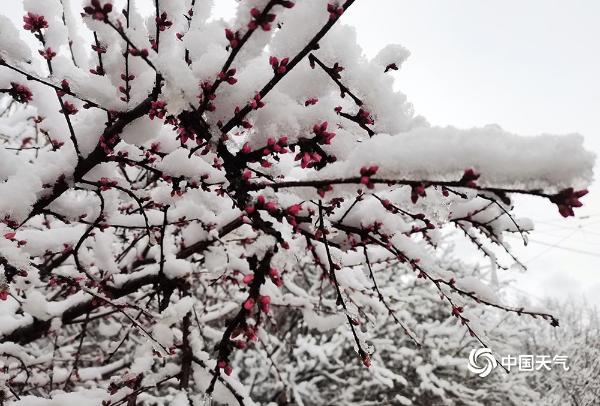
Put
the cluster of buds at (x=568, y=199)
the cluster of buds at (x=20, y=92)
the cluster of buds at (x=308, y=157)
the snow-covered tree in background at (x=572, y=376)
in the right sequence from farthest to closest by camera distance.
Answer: the snow-covered tree in background at (x=572, y=376), the cluster of buds at (x=20, y=92), the cluster of buds at (x=308, y=157), the cluster of buds at (x=568, y=199)

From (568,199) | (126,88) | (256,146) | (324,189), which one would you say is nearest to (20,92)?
(126,88)

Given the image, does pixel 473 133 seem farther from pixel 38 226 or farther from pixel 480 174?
pixel 38 226

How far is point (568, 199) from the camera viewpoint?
830mm

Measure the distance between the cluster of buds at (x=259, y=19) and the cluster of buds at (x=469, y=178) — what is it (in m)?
0.63

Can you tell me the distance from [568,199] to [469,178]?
19 centimetres

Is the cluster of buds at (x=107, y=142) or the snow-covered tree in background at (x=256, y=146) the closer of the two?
the snow-covered tree in background at (x=256, y=146)

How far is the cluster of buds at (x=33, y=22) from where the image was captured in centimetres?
151

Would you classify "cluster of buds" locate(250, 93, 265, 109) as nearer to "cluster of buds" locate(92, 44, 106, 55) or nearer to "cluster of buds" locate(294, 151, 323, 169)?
"cluster of buds" locate(294, 151, 323, 169)

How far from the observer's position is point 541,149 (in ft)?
2.87

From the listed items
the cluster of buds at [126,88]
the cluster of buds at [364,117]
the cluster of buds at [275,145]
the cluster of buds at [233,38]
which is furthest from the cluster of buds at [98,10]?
the cluster of buds at [364,117]

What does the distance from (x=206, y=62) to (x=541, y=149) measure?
38.8 inches

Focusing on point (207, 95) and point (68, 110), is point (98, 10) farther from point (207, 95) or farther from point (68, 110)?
point (68, 110)

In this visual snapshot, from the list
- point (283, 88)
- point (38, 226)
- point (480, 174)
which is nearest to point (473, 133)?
point (480, 174)

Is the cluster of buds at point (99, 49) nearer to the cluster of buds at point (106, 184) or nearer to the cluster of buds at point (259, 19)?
the cluster of buds at point (106, 184)
